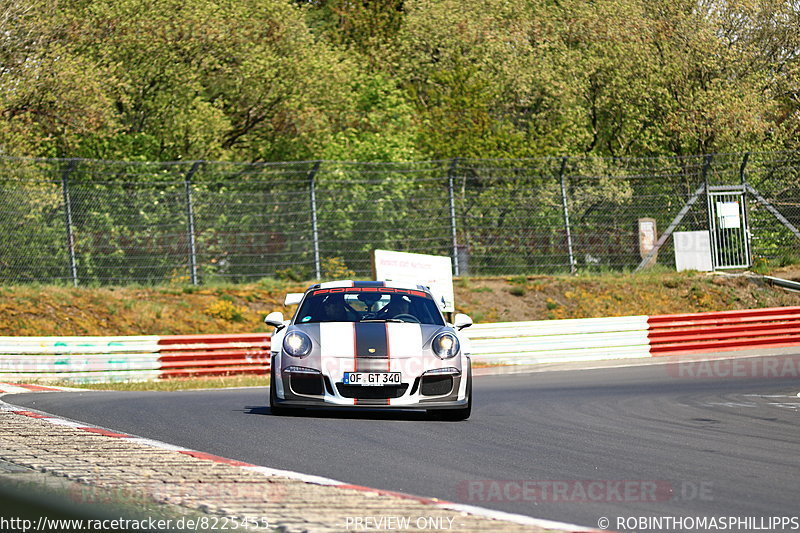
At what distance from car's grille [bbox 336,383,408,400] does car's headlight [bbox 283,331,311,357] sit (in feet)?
1.55

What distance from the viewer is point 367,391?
10.4m

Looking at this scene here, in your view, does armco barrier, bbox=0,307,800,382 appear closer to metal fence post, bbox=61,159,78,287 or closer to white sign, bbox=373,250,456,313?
white sign, bbox=373,250,456,313

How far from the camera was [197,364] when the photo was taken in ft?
62.3

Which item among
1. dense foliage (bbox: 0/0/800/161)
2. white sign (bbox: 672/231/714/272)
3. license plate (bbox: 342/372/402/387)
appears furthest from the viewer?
dense foliage (bbox: 0/0/800/161)

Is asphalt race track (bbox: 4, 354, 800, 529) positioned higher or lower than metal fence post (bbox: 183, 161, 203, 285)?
lower

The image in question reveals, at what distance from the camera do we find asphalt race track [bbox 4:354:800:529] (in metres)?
6.35

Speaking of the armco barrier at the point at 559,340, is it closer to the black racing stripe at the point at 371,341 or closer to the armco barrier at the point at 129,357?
the armco barrier at the point at 129,357

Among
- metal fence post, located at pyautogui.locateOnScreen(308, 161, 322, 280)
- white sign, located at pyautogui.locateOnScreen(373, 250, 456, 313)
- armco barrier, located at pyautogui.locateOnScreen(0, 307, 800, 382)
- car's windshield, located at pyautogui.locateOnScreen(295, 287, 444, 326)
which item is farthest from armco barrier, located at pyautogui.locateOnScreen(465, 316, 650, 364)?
car's windshield, located at pyautogui.locateOnScreen(295, 287, 444, 326)

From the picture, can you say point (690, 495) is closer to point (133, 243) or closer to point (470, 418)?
point (470, 418)

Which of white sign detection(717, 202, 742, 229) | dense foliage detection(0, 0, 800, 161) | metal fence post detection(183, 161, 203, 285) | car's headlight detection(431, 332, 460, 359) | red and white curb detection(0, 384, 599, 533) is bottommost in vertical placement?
red and white curb detection(0, 384, 599, 533)

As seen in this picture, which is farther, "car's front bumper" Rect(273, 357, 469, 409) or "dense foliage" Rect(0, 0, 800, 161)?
"dense foliage" Rect(0, 0, 800, 161)

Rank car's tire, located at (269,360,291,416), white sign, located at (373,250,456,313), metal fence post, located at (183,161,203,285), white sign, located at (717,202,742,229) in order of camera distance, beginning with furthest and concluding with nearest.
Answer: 1. white sign, located at (717,202,742,229)
2. metal fence post, located at (183,161,203,285)
3. white sign, located at (373,250,456,313)
4. car's tire, located at (269,360,291,416)

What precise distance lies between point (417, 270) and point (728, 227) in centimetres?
1133

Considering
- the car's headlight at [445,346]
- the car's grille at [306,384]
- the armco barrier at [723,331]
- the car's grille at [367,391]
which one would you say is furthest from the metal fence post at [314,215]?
Result: the car's grille at [367,391]
